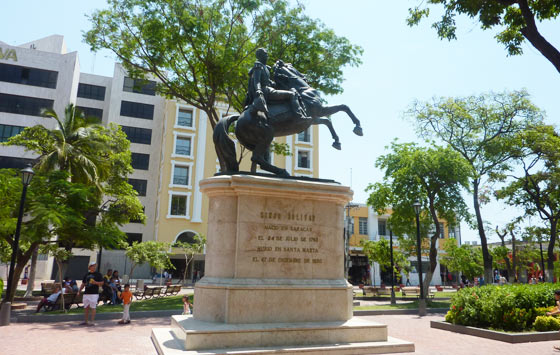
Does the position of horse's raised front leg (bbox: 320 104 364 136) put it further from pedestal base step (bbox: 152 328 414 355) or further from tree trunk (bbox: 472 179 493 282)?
tree trunk (bbox: 472 179 493 282)

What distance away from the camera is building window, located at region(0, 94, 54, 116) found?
40219 mm

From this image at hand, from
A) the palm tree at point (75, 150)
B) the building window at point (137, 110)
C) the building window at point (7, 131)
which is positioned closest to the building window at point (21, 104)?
the building window at point (7, 131)

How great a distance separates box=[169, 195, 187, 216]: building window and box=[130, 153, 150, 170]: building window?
5505 millimetres

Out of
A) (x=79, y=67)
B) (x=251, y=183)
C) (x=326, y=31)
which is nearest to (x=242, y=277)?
(x=251, y=183)

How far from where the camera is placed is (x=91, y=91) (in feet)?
154

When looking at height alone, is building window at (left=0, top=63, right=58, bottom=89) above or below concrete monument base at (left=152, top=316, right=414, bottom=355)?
above

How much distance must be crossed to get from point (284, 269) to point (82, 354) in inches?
169

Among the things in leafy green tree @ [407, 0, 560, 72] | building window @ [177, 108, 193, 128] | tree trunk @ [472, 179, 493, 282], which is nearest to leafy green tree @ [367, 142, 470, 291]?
tree trunk @ [472, 179, 493, 282]

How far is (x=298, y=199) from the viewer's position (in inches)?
335

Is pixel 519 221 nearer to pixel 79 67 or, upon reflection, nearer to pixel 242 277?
pixel 242 277

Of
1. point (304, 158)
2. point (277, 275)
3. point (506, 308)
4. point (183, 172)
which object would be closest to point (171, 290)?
point (277, 275)

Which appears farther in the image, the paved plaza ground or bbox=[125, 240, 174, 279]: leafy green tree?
bbox=[125, 240, 174, 279]: leafy green tree

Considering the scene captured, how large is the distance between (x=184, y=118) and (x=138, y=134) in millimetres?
5543

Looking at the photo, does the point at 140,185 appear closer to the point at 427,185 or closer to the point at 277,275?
the point at 427,185
